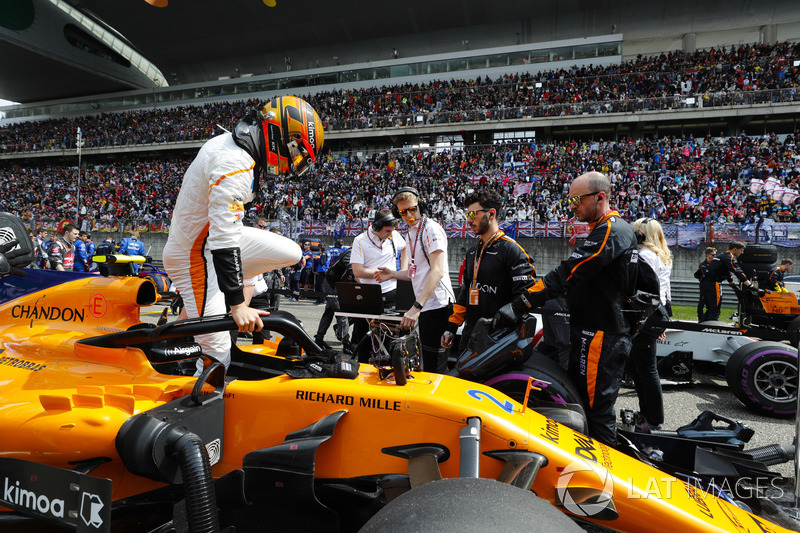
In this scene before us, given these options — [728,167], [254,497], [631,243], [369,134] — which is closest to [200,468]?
[254,497]

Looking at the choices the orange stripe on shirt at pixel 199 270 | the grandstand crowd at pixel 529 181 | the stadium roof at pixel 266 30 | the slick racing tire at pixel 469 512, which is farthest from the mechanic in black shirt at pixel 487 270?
the stadium roof at pixel 266 30

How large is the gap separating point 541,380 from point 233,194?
1.89 metres

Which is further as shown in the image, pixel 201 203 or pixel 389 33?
pixel 389 33

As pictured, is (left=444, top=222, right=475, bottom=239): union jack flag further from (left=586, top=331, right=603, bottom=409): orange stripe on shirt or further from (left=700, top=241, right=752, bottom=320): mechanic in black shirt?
(left=586, top=331, right=603, bottom=409): orange stripe on shirt

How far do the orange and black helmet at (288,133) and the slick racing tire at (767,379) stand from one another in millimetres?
4117

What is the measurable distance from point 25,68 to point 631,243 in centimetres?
5718

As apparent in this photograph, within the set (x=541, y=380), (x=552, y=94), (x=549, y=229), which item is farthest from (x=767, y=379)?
(x=552, y=94)

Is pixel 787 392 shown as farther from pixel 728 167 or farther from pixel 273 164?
pixel 728 167

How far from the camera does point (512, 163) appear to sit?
25266 millimetres

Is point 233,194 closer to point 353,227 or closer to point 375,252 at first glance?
point 375,252

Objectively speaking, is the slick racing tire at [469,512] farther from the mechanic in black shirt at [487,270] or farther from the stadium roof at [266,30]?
the stadium roof at [266,30]

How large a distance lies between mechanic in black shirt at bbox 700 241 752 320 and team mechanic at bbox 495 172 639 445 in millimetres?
6260

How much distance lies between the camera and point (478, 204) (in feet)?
11.2

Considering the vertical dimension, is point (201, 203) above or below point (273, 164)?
below
